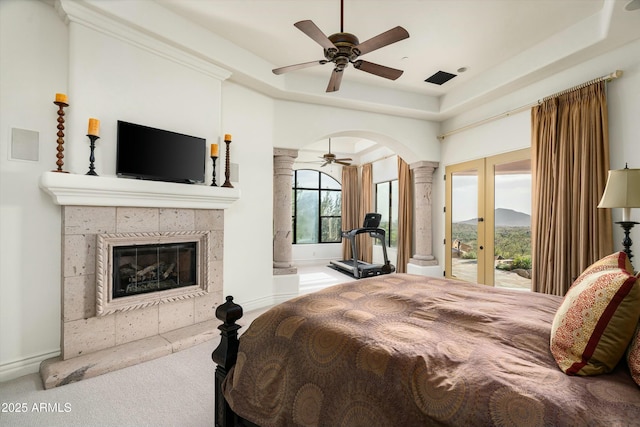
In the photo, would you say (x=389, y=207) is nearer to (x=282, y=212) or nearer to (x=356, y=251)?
(x=356, y=251)

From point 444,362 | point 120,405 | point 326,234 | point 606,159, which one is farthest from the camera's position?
point 326,234

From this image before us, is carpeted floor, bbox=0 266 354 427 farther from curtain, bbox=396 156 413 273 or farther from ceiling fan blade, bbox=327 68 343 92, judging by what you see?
curtain, bbox=396 156 413 273

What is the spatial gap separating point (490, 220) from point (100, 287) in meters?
4.78

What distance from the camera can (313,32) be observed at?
219 centimetres

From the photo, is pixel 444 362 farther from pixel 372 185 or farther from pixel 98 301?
pixel 372 185

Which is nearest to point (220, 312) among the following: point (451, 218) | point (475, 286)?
point (475, 286)

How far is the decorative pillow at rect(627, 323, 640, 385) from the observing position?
95 centimetres

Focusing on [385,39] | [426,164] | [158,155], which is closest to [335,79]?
[385,39]

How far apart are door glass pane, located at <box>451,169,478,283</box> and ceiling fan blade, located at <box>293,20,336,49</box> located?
11.1ft

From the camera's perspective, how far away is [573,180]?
3205 millimetres

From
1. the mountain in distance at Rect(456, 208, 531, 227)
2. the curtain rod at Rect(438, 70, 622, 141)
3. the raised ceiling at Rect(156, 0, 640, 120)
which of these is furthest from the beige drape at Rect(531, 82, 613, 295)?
the raised ceiling at Rect(156, 0, 640, 120)

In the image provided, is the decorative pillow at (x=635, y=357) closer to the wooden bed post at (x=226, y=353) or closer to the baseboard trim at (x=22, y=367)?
the wooden bed post at (x=226, y=353)

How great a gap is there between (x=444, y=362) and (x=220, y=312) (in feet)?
3.67

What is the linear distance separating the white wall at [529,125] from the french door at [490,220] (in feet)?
0.60
